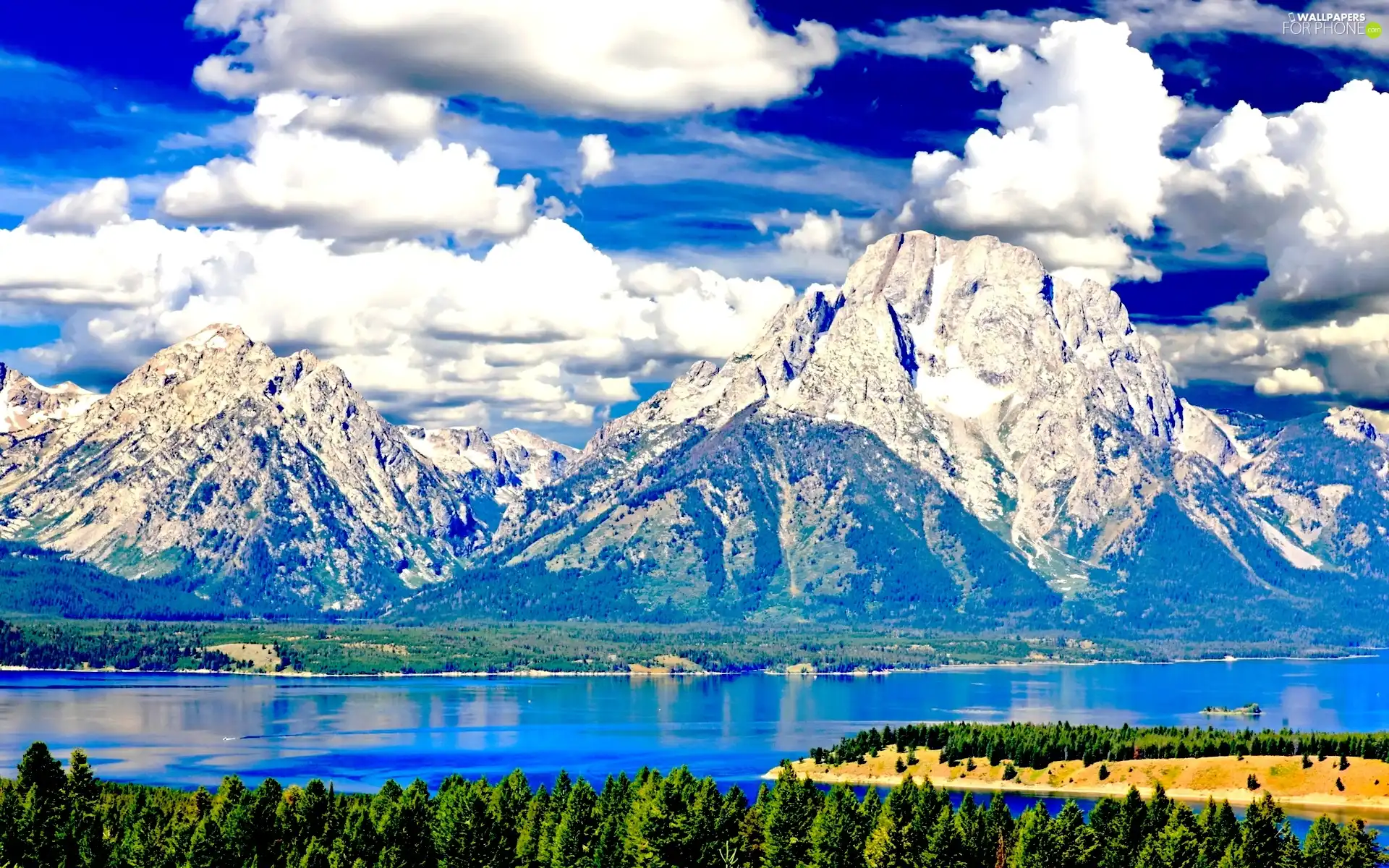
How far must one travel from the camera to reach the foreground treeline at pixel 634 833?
14850 cm

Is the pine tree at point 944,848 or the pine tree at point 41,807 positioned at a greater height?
the pine tree at point 41,807

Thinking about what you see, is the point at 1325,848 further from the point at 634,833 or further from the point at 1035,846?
the point at 634,833

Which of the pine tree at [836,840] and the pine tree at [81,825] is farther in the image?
the pine tree at [81,825]

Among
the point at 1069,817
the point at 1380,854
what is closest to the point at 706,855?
the point at 1069,817

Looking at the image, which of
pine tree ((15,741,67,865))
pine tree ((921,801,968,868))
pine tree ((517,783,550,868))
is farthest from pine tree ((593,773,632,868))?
pine tree ((15,741,67,865))

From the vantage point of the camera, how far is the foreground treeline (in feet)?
487

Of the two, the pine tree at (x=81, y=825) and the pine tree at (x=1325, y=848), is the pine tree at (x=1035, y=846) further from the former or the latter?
the pine tree at (x=81, y=825)

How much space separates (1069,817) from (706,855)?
118 feet

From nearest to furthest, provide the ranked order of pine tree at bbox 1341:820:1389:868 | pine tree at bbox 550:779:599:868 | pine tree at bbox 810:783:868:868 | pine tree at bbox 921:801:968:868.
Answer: pine tree at bbox 810:783:868:868 → pine tree at bbox 550:779:599:868 → pine tree at bbox 921:801:968:868 → pine tree at bbox 1341:820:1389:868

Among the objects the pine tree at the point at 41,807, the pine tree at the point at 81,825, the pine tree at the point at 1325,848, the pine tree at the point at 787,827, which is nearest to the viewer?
the pine tree at the point at 41,807

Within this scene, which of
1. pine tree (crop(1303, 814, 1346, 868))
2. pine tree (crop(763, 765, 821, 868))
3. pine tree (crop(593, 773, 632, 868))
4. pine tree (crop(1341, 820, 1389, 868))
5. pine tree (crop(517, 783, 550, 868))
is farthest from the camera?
pine tree (crop(1341, 820, 1389, 868))

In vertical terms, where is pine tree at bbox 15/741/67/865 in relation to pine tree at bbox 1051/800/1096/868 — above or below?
above

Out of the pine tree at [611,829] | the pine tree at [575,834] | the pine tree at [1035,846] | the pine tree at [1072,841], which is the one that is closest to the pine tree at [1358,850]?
the pine tree at [1072,841]

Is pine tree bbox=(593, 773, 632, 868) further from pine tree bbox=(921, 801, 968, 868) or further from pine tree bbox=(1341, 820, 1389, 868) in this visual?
pine tree bbox=(1341, 820, 1389, 868)
